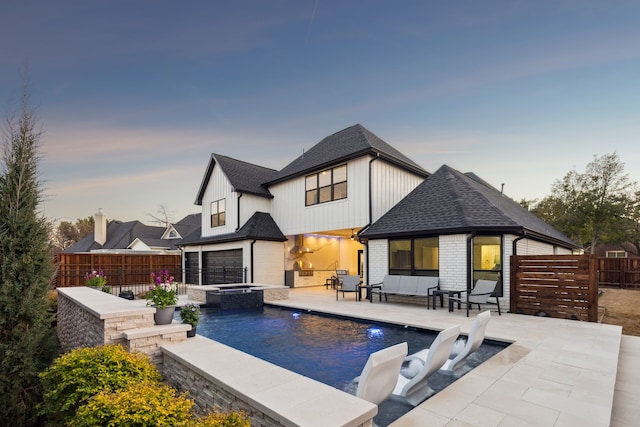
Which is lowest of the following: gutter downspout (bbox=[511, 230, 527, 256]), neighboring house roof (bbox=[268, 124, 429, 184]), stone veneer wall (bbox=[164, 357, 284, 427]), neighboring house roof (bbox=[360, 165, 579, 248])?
stone veneer wall (bbox=[164, 357, 284, 427])

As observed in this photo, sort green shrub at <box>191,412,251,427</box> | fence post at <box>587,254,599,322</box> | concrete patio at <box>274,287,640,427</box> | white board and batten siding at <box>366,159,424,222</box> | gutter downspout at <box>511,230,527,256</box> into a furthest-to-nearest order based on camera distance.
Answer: white board and batten siding at <box>366,159,424,222</box> → gutter downspout at <box>511,230,527,256</box> → fence post at <box>587,254,599,322</box> → concrete patio at <box>274,287,640,427</box> → green shrub at <box>191,412,251,427</box>

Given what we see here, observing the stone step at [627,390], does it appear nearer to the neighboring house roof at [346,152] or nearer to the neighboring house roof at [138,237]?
the neighboring house roof at [346,152]

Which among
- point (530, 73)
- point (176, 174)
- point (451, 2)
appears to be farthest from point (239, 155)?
point (530, 73)

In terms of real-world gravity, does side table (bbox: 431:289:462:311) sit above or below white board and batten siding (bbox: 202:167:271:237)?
below

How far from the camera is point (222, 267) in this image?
17.8m

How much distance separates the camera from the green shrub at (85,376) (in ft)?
11.5

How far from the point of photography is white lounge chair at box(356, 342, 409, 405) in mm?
2990

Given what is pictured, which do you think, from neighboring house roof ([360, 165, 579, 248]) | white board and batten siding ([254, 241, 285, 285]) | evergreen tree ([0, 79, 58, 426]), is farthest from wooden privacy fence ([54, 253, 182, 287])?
neighboring house roof ([360, 165, 579, 248])

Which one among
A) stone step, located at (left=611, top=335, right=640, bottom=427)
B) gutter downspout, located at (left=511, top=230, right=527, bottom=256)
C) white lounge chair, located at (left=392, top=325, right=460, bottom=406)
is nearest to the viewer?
stone step, located at (left=611, top=335, right=640, bottom=427)

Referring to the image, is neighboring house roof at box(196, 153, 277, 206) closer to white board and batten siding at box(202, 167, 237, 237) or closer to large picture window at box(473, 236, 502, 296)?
white board and batten siding at box(202, 167, 237, 237)

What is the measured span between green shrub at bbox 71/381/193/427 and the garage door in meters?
13.5

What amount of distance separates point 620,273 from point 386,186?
17287 millimetres

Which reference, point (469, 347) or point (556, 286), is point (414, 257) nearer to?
point (556, 286)

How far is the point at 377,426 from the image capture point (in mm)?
3285
